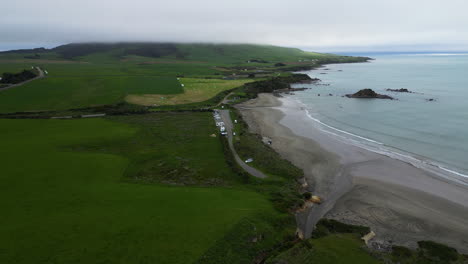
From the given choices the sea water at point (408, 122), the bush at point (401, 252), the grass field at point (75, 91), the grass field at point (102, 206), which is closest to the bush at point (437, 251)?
the bush at point (401, 252)

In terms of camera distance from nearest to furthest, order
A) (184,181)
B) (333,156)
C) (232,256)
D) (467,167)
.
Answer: (232,256) < (184,181) < (467,167) < (333,156)

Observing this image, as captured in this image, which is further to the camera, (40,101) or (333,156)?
(40,101)

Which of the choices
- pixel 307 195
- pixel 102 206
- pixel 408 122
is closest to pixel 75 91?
pixel 102 206

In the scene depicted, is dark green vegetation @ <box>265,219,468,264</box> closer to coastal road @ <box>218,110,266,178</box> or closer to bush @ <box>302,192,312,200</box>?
bush @ <box>302,192,312,200</box>

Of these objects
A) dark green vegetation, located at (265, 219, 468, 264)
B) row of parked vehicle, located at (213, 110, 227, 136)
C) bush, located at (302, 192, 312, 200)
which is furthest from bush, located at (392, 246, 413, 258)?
row of parked vehicle, located at (213, 110, 227, 136)

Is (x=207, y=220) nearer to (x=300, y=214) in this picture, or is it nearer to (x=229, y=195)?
(x=229, y=195)

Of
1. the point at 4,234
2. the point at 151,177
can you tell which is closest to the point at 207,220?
the point at 151,177

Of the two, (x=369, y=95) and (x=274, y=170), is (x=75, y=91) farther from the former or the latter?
(x=369, y=95)
